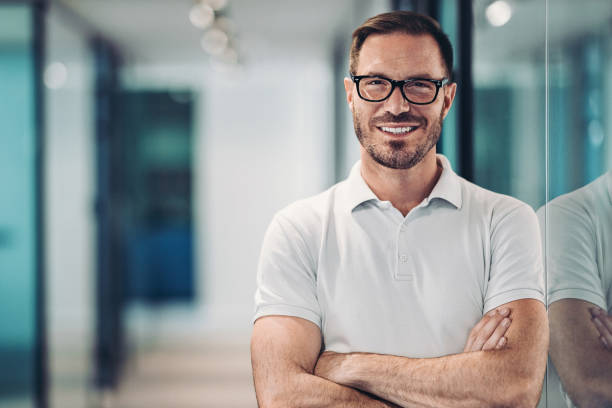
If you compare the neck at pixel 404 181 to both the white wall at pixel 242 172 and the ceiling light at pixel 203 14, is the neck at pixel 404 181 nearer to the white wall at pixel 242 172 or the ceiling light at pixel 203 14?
the ceiling light at pixel 203 14

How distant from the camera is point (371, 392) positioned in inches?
42.2

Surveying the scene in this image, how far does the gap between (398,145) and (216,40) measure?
101 inches

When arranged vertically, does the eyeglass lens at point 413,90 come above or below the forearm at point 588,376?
above

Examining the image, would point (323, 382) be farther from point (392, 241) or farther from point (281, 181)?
point (281, 181)

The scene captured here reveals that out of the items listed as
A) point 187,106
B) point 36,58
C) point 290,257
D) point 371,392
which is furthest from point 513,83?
point 187,106

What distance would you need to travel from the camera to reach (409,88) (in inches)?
42.0

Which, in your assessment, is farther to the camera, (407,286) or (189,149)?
(189,149)

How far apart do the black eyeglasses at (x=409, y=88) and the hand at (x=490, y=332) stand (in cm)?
43

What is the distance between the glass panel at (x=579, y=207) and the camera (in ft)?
3.45

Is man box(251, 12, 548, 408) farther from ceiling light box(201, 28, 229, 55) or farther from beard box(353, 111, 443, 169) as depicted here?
ceiling light box(201, 28, 229, 55)

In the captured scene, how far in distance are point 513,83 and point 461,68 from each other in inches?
6.5

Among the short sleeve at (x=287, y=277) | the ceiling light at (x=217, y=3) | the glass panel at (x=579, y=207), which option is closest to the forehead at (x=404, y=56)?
the glass panel at (x=579, y=207)

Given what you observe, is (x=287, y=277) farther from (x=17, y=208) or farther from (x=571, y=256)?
(x=17, y=208)

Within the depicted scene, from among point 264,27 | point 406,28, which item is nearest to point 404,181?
point 406,28
